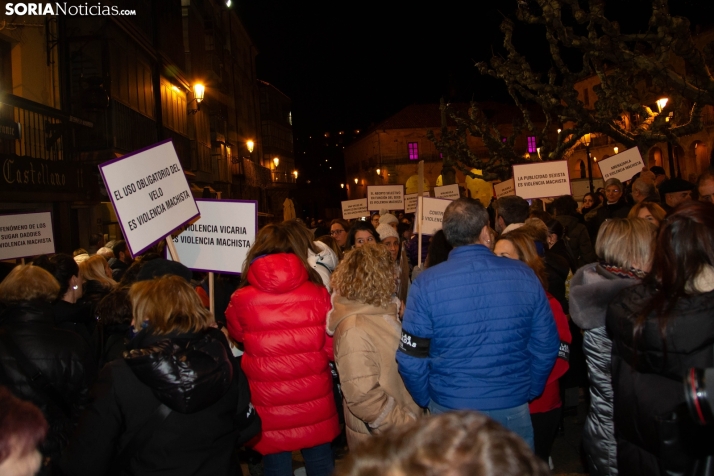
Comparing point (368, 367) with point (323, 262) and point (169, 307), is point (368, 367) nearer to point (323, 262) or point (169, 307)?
point (169, 307)

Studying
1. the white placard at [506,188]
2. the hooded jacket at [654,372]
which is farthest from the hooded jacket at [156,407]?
the white placard at [506,188]

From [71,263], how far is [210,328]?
2.48 meters

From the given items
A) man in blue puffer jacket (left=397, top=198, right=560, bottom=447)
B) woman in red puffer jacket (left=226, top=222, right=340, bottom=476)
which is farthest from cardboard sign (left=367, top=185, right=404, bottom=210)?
Result: man in blue puffer jacket (left=397, top=198, right=560, bottom=447)

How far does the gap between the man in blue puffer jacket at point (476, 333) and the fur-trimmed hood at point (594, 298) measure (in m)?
0.18

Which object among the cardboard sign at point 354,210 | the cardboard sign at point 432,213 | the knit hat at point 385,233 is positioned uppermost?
the cardboard sign at point 354,210

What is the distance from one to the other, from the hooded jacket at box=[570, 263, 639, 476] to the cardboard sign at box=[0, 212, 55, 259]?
22.2ft

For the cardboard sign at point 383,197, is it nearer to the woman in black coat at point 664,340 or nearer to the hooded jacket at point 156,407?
the hooded jacket at point 156,407

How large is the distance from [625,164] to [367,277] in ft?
28.4

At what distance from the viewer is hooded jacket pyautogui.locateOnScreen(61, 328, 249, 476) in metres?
2.84

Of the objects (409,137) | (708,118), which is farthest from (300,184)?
(708,118)

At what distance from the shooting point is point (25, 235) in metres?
7.68

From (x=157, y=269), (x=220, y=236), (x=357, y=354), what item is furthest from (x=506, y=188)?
(x=157, y=269)

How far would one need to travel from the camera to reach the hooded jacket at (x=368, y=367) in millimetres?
3658

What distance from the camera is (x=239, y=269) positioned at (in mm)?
5434
